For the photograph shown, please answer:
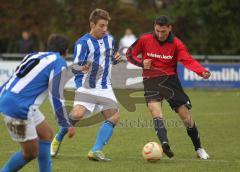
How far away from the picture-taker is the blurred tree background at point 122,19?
27.7 meters

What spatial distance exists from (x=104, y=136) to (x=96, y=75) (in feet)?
2.78

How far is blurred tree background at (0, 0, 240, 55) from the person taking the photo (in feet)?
90.9

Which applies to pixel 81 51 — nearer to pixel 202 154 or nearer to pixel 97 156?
pixel 97 156

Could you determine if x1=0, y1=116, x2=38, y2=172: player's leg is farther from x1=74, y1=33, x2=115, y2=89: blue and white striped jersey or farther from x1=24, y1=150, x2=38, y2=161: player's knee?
x1=74, y1=33, x2=115, y2=89: blue and white striped jersey

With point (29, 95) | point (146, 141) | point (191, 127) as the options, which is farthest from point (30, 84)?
point (146, 141)

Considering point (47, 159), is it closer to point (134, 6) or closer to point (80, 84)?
point (80, 84)

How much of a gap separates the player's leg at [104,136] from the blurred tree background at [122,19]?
1843 cm

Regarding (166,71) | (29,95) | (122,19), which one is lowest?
(122,19)

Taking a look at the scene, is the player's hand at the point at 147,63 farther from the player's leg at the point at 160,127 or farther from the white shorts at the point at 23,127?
Answer: the white shorts at the point at 23,127

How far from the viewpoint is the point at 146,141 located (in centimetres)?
1120

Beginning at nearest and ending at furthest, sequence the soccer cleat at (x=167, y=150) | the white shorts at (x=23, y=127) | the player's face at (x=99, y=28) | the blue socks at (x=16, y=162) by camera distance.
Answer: the white shorts at (x=23, y=127) < the blue socks at (x=16, y=162) < the soccer cleat at (x=167, y=150) < the player's face at (x=99, y=28)

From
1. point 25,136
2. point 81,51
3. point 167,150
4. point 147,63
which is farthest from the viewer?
point 147,63

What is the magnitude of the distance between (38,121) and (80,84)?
7.21ft

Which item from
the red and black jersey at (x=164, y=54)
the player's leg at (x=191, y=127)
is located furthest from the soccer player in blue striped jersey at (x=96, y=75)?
the player's leg at (x=191, y=127)
